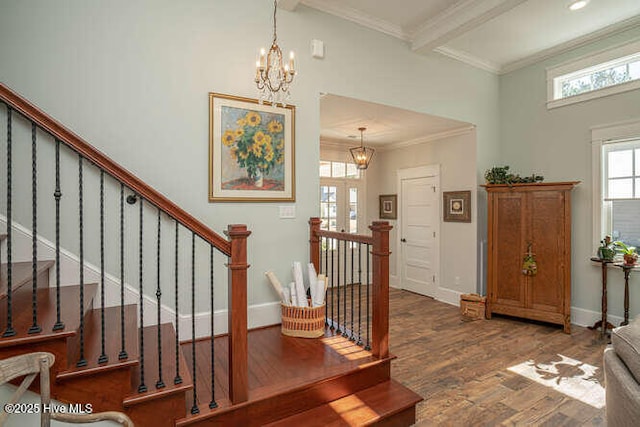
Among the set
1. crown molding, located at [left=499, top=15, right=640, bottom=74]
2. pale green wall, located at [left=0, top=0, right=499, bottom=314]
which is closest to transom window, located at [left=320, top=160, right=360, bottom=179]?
pale green wall, located at [left=0, top=0, right=499, bottom=314]

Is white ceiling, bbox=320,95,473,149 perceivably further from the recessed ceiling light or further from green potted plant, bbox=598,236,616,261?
green potted plant, bbox=598,236,616,261

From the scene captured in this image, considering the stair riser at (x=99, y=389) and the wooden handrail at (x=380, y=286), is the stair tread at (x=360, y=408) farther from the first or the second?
the stair riser at (x=99, y=389)

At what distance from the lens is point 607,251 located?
141 inches

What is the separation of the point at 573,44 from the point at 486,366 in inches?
158

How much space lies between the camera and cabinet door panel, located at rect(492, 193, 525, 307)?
4.08 m

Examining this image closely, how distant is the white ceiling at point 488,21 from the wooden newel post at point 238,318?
7.87ft

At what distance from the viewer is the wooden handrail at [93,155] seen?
→ 1560 millimetres

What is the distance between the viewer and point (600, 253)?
145 inches

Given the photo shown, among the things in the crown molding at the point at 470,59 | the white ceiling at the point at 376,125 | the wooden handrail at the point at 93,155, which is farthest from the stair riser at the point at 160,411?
the crown molding at the point at 470,59

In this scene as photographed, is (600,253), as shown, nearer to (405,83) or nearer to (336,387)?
(405,83)

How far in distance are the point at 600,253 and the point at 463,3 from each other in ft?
10.3

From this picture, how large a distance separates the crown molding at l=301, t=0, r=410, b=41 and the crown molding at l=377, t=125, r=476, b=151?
1.63 metres

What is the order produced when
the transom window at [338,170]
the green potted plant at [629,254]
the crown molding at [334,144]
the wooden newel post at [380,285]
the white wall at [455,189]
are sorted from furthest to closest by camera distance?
1. the transom window at [338,170]
2. the crown molding at [334,144]
3. the white wall at [455,189]
4. the green potted plant at [629,254]
5. the wooden newel post at [380,285]

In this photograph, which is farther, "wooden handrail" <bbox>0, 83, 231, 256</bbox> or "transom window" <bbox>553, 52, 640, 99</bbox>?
"transom window" <bbox>553, 52, 640, 99</bbox>
